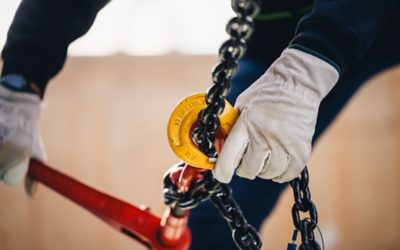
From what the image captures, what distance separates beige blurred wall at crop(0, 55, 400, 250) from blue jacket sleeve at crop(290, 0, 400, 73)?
1922 millimetres

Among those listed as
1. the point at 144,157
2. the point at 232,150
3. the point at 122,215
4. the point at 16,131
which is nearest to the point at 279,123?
the point at 232,150

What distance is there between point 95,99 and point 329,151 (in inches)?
57.7

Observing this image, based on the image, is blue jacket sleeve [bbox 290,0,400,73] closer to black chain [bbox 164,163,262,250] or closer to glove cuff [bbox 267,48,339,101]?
glove cuff [bbox 267,48,339,101]

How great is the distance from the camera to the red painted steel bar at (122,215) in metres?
0.77

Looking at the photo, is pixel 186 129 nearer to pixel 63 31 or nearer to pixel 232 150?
pixel 232 150

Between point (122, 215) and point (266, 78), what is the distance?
377mm

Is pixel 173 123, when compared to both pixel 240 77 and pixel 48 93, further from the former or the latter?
pixel 48 93

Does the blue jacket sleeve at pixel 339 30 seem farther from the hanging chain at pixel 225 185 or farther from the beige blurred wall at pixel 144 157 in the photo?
the beige blurred wall at pixel 144 157

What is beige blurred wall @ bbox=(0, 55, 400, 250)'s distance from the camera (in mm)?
2387

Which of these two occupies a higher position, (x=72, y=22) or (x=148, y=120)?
(x=72, y=22)

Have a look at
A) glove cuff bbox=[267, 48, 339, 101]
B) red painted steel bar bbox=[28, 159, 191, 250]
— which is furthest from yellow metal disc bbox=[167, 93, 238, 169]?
red painted steel bar bbox=[28, 159, 191, 250]

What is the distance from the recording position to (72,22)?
0.85 meters

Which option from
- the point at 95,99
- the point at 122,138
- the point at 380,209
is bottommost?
the point at 380,209

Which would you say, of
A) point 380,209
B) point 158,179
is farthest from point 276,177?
point 380,209
